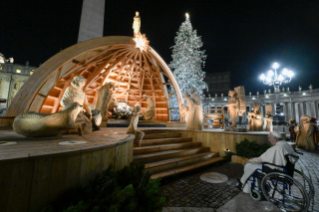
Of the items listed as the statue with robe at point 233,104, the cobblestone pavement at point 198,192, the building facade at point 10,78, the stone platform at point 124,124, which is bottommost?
the cobblestone pavement at point 198,192

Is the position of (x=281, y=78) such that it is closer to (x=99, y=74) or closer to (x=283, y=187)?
(x=283, y=187)

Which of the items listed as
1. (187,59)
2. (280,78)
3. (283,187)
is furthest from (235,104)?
(187,59)

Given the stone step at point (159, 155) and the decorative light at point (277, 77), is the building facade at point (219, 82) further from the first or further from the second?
the stone step at point (159, 155)

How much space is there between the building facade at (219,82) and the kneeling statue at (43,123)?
42583 millimetres

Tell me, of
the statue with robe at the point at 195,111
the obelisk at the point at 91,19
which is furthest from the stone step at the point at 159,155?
the obelisk at the point at 91,19

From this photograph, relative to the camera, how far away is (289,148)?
270 centimetres

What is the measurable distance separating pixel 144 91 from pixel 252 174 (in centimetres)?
1115

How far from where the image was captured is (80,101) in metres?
4.14

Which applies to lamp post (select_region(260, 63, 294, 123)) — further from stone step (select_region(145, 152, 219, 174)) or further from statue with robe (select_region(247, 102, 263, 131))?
stone step (select_region(145, 152, 219, 174))

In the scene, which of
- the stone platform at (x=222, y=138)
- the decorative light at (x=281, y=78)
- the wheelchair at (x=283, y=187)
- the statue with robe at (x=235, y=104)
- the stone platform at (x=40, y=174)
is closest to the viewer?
the stone platform at (x=40, y=174)

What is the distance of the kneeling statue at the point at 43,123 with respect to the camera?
2.87 m

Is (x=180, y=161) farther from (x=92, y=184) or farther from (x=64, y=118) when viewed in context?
(x=64, y=118)

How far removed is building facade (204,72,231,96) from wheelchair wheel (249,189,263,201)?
1622 inches

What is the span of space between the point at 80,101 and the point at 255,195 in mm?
4752
